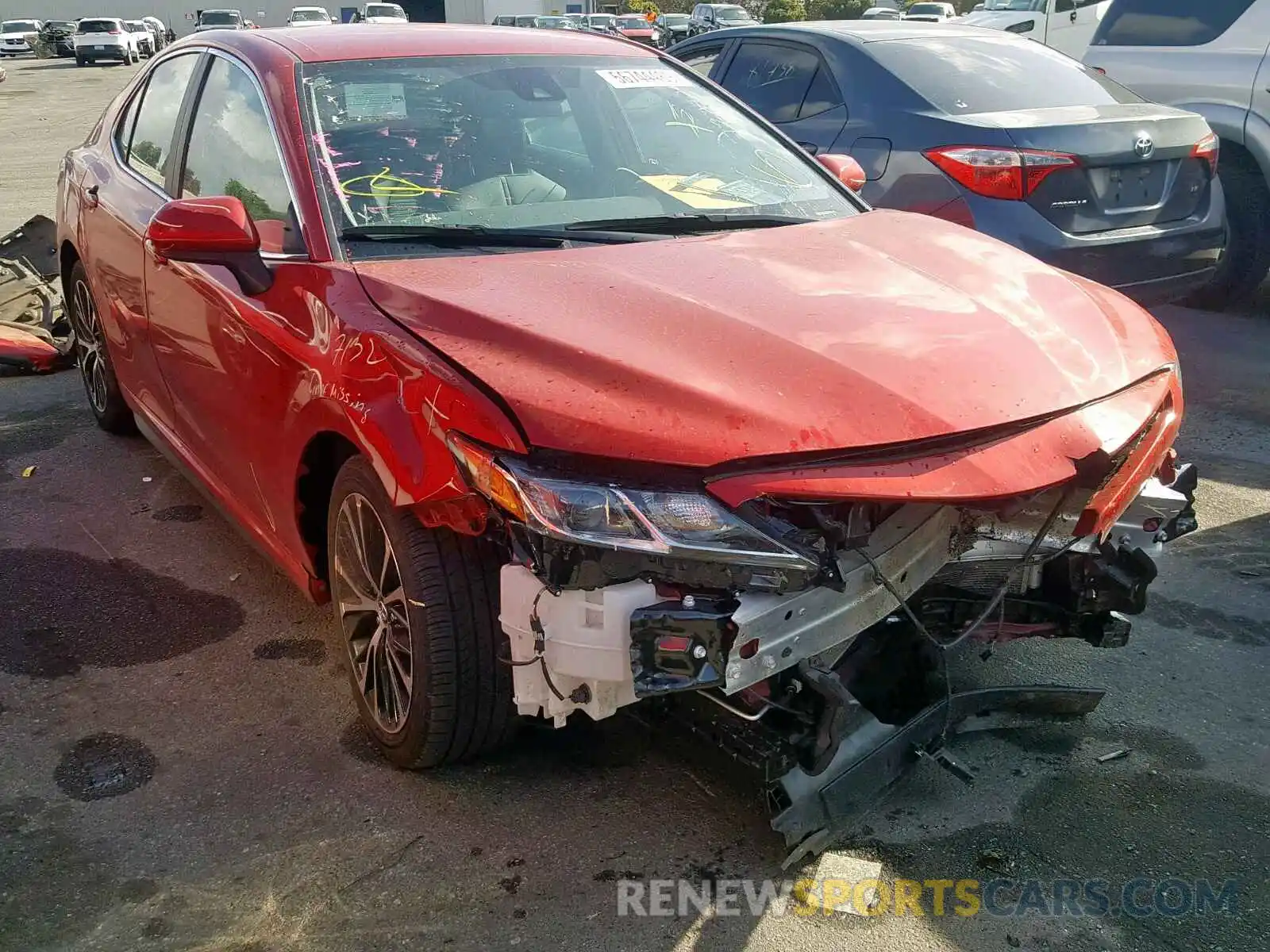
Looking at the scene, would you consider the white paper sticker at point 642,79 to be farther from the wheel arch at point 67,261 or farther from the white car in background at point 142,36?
the white car in background at point 142,36

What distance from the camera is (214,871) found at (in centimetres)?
267

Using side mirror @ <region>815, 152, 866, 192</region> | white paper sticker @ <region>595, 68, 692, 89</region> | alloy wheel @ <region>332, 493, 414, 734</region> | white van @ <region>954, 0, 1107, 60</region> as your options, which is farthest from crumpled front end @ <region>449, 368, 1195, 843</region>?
white van @ <region>954, 0, 1107, 60</region>

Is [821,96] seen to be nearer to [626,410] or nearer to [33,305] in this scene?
[626,410]

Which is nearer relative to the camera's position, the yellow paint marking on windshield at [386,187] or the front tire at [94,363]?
the yellow paint marking on windshield at [386,187]

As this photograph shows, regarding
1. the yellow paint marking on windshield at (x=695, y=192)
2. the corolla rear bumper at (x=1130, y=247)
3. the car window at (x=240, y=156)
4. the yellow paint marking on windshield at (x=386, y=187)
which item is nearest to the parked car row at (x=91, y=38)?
the corolla rear bumper at (x=1130, y=247)

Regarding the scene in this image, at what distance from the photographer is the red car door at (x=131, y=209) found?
4250 mm

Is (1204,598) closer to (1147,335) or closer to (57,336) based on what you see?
(1147,335)

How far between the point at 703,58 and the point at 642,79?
361 cm

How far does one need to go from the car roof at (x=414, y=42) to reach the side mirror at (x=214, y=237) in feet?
2.29

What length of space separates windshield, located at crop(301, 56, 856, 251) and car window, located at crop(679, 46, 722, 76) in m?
3.38

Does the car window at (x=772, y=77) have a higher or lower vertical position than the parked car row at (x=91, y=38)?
higher

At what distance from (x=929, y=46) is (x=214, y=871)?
560 centimetres

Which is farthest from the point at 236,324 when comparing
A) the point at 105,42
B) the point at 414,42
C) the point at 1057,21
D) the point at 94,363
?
the point at 105,42

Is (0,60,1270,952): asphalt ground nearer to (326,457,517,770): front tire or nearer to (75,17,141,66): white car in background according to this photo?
(326,457,517,770): front tire
